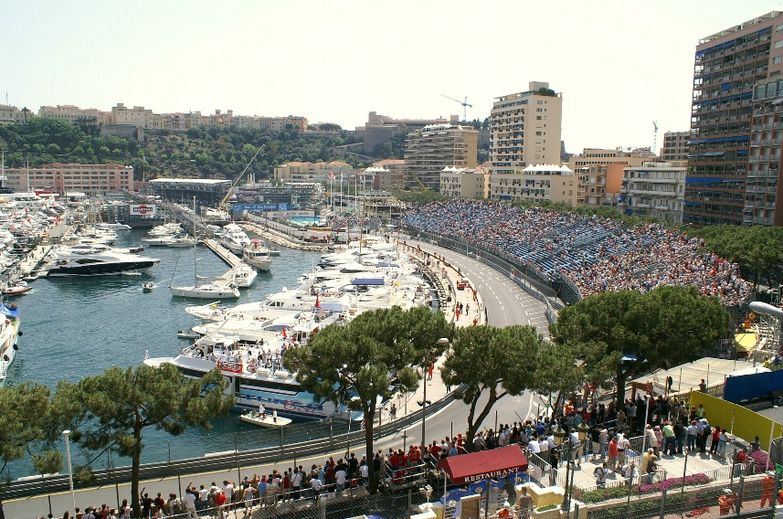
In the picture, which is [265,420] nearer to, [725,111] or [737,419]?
[737,419]

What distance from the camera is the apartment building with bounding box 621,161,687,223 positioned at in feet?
247

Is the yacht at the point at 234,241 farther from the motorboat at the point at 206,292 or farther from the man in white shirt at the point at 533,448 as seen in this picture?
the man in white shirt at the point at 533,448

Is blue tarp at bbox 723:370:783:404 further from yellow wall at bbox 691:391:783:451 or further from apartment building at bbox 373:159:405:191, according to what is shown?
apartment building at bbox 373:159:405:191

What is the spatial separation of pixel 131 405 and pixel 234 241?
76.0 meters

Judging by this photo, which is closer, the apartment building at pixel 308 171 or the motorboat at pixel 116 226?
the motorboat at pixel 116 226

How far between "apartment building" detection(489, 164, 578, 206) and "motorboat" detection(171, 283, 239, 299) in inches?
1923

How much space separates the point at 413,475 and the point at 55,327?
41822 mm

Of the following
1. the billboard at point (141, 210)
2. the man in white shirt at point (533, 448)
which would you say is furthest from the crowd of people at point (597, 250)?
the billboard at point (141, 210)

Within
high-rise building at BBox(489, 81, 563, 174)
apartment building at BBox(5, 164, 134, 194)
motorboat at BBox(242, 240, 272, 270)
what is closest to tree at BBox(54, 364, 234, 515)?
motorboat at BBox(242, 240, 272, 270)

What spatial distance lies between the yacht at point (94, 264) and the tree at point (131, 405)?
5972cm

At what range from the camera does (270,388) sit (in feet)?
105

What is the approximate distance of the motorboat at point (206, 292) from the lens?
6156cm

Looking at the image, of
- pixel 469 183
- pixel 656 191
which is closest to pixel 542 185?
pixel 656 191

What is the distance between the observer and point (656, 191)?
3091 inches
